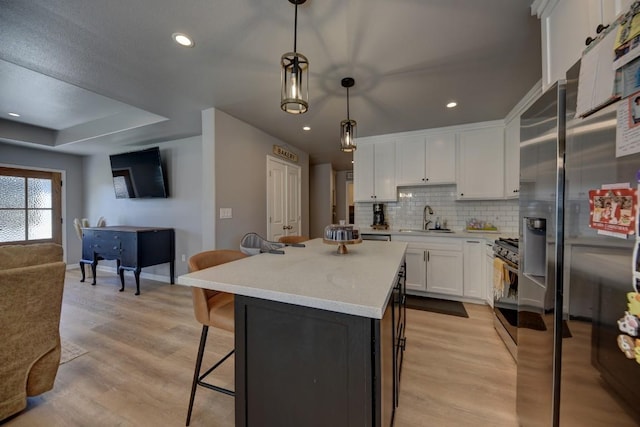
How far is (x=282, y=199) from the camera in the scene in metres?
4.29

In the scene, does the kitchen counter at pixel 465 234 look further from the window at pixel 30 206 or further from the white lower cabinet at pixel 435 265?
the window at pixel 30 206

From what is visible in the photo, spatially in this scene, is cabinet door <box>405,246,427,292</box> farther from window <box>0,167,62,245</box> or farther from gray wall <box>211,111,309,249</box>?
window <box>0,167,62,245</box>

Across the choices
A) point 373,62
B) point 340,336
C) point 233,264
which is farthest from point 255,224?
point 340,336

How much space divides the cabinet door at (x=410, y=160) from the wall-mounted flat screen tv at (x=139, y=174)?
400cm

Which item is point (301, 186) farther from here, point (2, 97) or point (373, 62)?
point (2, 97)

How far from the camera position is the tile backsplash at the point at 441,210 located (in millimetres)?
3420

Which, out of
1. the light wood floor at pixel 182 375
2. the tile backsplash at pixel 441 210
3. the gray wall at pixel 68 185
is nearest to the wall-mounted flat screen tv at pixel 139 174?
the gray wall at pixel 68 185

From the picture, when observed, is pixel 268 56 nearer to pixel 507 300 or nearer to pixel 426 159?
pixel 426 159

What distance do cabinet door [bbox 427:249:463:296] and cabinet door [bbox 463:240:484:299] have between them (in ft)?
0.23

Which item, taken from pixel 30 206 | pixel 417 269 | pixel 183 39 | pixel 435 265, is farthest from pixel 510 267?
pixel 30 206

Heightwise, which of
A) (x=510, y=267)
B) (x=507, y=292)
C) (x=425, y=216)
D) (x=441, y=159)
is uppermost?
(x=441, y=159)

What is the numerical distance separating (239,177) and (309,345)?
9.05 ft

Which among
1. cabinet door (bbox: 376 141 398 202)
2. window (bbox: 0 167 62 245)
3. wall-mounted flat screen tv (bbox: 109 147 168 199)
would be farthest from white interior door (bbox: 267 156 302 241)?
window (bbox: 0 167 62 245)

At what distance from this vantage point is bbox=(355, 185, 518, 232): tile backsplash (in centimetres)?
342
